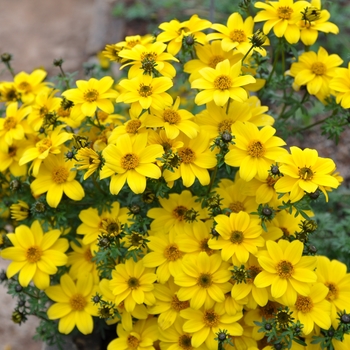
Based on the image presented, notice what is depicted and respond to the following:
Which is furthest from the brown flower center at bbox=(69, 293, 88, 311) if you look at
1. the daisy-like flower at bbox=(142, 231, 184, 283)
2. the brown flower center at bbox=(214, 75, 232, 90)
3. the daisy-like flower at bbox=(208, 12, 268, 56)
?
the daisy-like flower at bbox=(208, 12, 268, 56)

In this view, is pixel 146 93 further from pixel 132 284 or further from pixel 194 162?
pixel 132 284

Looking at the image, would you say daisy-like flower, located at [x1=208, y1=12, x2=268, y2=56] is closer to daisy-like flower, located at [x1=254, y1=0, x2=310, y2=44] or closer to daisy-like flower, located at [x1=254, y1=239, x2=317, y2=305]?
daisy-like flower, located at [x1=254, y1=0, x2=310, y2=44]

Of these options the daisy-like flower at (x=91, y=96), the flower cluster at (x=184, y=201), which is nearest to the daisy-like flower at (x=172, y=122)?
the flower cluster at (x=184, y=201)

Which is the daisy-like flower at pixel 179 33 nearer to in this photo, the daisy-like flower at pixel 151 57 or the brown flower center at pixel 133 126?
the daisy-like flower at pixel 151 57

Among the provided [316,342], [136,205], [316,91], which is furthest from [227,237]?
[316,91]

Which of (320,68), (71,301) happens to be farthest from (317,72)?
(71,301)

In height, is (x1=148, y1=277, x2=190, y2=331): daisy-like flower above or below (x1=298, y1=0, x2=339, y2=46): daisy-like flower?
below
